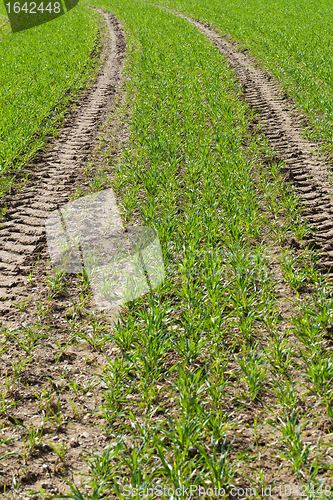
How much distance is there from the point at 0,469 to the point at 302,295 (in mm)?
2755

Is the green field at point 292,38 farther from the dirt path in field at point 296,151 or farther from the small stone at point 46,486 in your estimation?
the small stone at point 46,486

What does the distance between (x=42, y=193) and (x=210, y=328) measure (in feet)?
11.7

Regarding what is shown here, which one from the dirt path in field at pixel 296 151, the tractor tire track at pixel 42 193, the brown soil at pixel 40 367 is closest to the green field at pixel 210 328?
the brown soil at pixel 40 367

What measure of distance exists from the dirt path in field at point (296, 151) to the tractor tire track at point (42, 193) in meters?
3.13

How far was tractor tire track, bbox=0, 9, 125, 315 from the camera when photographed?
411 cm

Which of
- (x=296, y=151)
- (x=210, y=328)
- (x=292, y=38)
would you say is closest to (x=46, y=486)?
(x=210, y=328)

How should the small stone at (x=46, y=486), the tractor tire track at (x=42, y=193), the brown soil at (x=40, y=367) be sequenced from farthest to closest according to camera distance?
the tractor tire track at (x=42, y=193), the brown soil at (x=40, y=367), the small stone at (x=46, y=486)

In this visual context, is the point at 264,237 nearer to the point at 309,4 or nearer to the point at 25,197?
the point at 25,197

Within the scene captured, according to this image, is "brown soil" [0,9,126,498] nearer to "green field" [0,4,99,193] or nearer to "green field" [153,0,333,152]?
"green field" [0,4,99,193]

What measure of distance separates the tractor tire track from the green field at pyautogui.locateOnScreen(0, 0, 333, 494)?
1.32 ft

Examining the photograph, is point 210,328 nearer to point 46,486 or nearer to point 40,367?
point 40,367

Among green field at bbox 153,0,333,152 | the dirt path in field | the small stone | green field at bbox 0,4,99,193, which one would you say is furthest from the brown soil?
green field at bbox 153,0,333,152

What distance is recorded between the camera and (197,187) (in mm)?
5484

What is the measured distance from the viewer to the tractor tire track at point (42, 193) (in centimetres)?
411
